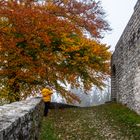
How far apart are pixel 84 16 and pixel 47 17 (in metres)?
5.14

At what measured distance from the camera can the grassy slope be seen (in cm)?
1209

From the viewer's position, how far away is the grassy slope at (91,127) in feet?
39.7

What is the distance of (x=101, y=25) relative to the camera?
24.7 meters

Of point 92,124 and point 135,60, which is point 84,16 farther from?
point 92,124

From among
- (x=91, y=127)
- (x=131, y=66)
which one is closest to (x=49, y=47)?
(x=131, y=66)

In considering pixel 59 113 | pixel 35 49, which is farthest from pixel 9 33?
pixel 59 113

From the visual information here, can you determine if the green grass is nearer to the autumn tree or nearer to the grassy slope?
the grassy slope

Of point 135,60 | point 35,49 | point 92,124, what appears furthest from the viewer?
point 35,49

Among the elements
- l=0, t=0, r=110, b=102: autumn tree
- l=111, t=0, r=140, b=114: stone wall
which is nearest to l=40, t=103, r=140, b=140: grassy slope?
l=111, t=0, r=140, b=114: stone wall

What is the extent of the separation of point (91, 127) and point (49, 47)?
9053mm

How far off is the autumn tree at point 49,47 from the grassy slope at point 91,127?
4.13 metres

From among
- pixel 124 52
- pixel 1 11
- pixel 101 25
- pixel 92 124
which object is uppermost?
pixel 101 25

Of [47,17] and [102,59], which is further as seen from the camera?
[102,59]

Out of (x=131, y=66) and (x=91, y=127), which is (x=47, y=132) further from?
(x=131, y=66)
